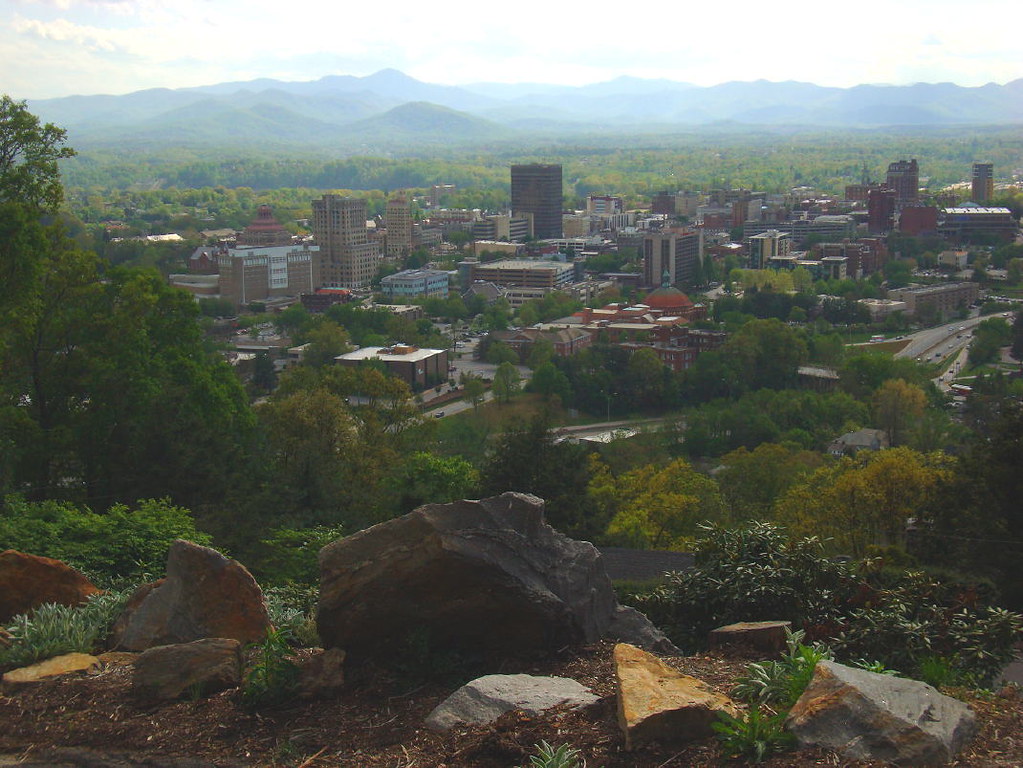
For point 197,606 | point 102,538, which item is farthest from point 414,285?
point 197,606

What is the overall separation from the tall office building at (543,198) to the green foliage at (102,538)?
76817 mm

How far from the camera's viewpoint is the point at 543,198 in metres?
85.4

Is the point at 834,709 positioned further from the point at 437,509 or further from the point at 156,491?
the point at 156,491

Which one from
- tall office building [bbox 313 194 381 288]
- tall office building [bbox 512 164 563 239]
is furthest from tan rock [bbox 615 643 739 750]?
tall office building [bbox 512 164 563 239]

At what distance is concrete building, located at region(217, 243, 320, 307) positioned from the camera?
56531 millimetres

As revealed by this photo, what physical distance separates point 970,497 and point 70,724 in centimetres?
857

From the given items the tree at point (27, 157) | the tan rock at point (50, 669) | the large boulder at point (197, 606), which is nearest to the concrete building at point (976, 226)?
the tree at point (27, 157)

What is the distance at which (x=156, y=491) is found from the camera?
1189cm

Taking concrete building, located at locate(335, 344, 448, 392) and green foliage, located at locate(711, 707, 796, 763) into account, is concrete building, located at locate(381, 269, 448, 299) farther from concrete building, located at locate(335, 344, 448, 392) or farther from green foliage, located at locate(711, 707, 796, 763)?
green foliage, located at locate(711, 707, 796, 763)

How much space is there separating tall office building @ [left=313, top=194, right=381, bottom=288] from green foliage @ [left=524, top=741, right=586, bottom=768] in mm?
60334

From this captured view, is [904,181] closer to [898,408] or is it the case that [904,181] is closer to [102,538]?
[898,408]

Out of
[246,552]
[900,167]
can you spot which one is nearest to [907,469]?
[246,552]

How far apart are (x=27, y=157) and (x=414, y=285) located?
4641cm

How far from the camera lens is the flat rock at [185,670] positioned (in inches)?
188
